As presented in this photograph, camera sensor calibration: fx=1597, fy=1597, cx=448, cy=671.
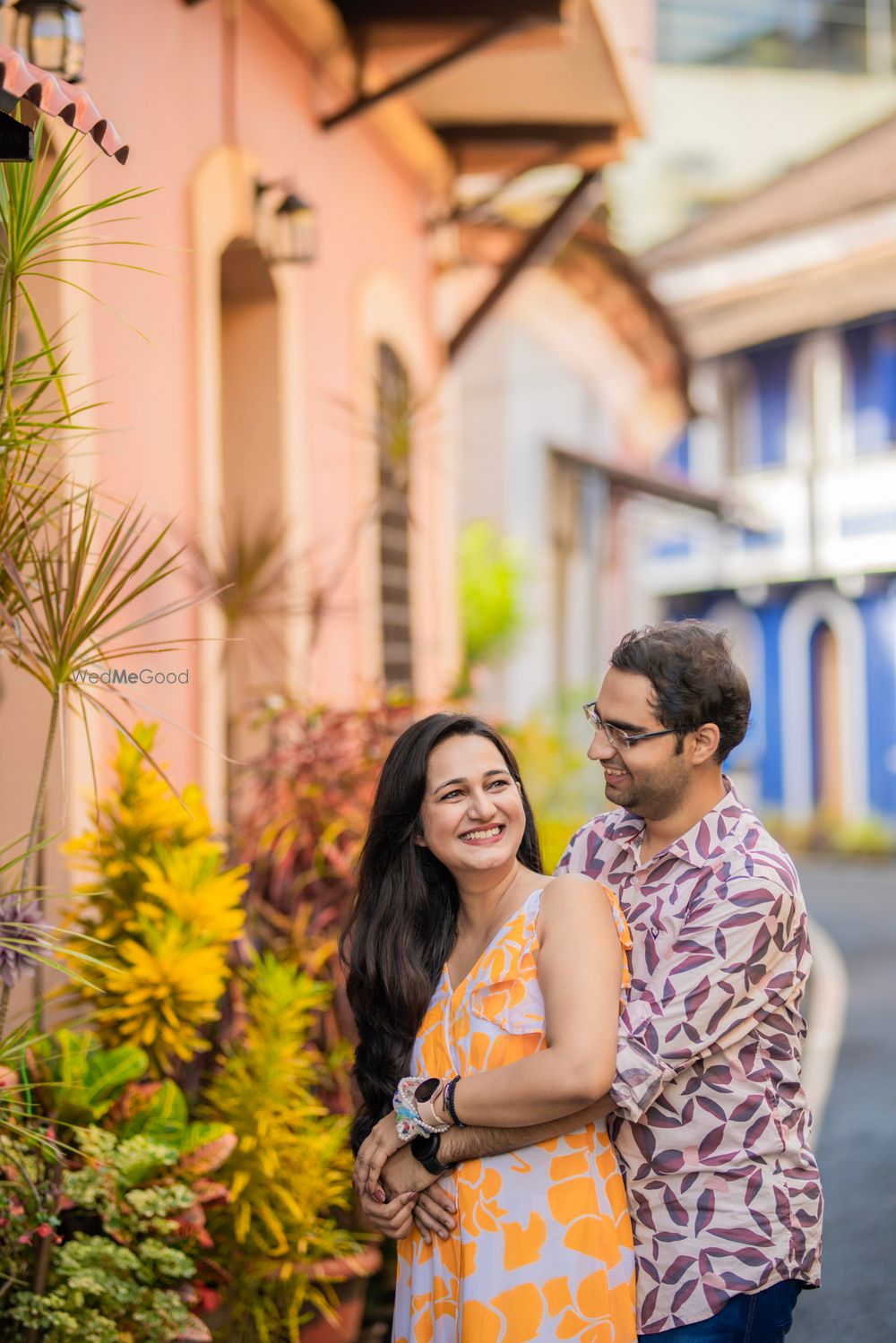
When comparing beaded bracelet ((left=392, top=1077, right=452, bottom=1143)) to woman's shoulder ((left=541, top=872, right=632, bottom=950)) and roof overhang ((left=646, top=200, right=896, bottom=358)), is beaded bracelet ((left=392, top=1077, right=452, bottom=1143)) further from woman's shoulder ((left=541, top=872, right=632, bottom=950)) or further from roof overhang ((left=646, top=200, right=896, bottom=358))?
roof overhang ((left=646, top=200, right=896, bottom=358))

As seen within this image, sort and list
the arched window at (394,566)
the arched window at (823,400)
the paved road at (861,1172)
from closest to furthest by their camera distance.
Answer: the paved road at (861,1172) < the arched window at (394,566) < the arched window at (823,400)

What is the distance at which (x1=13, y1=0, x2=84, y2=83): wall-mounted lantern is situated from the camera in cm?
384

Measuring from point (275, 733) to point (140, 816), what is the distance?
1240 mm

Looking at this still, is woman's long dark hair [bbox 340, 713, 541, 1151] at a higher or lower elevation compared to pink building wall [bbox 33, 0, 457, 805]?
lower

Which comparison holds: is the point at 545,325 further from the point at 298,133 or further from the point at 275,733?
the point at 275,733

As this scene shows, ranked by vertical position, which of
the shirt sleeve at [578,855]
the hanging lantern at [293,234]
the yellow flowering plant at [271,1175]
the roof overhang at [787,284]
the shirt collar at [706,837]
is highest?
the roof overhang at [787,284]

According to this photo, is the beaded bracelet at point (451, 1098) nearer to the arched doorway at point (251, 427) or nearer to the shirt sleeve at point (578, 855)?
the shirt sleeve at point (578, 855)

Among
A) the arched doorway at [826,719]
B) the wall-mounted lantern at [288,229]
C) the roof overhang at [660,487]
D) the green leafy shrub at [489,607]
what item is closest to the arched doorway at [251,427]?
the wall-mounted lantern at [288,229]

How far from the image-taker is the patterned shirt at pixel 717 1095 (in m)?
2.36

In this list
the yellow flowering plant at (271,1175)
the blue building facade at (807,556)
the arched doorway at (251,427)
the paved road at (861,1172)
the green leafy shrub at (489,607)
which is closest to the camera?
the yellow flowering plant at (271,1175)

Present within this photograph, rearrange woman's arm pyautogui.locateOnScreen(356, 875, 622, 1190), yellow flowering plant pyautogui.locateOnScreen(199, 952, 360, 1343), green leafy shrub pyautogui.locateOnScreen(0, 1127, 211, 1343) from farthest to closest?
yellow flowering plant pyautogui.locateOnScreen(199, 952, 360, 1343) → green leafy shrub pyautogui.locateOnScreen(0, 1127, 211, 1343) → woman's arm pyautogui.locateOnScreen(356, 875, 622, 1190)

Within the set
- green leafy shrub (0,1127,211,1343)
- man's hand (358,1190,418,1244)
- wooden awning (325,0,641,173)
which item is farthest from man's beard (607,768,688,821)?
wooden awning (325,0,641,173)

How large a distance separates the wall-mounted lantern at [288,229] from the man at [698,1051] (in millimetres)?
3862

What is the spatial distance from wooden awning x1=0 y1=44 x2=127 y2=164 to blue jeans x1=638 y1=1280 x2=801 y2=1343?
1959 millimetres
